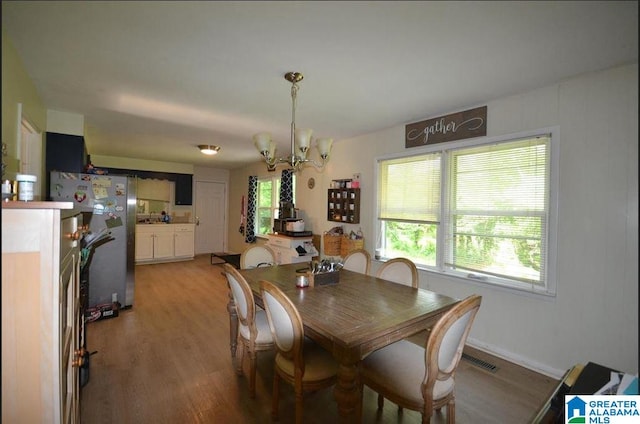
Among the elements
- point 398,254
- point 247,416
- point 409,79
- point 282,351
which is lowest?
point 247,416

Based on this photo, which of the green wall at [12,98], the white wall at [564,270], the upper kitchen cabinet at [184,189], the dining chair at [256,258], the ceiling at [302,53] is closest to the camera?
the ceiling at [302,53]

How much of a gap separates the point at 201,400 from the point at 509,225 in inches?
111

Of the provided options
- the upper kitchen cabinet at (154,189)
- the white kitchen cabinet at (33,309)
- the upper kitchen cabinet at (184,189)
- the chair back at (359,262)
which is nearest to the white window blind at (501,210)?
the chair back at (359,262)

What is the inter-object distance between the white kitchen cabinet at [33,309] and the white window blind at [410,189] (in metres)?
3.04

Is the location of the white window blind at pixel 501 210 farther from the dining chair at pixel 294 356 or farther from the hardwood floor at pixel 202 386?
the dining chair at pixel 294 356

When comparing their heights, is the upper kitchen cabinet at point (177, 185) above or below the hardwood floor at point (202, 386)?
above

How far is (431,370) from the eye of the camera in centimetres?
146

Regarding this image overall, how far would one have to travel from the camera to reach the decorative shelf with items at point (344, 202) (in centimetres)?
403

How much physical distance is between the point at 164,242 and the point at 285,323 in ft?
19.0

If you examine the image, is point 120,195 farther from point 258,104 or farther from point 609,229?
point 609,229

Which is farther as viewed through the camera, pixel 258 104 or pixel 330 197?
pixel 330 197

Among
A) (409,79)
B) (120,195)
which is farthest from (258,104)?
(120,195)

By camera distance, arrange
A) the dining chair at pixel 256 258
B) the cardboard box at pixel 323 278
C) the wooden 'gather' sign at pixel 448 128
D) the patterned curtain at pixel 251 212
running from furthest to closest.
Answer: the patterned curtain at pixel 251 212
the dining chair at pixel 256 258
the wooden 'gather' sign at pixel 448 128
the cardboard box at pixel 323 278

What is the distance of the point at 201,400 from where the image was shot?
6.70 ft
